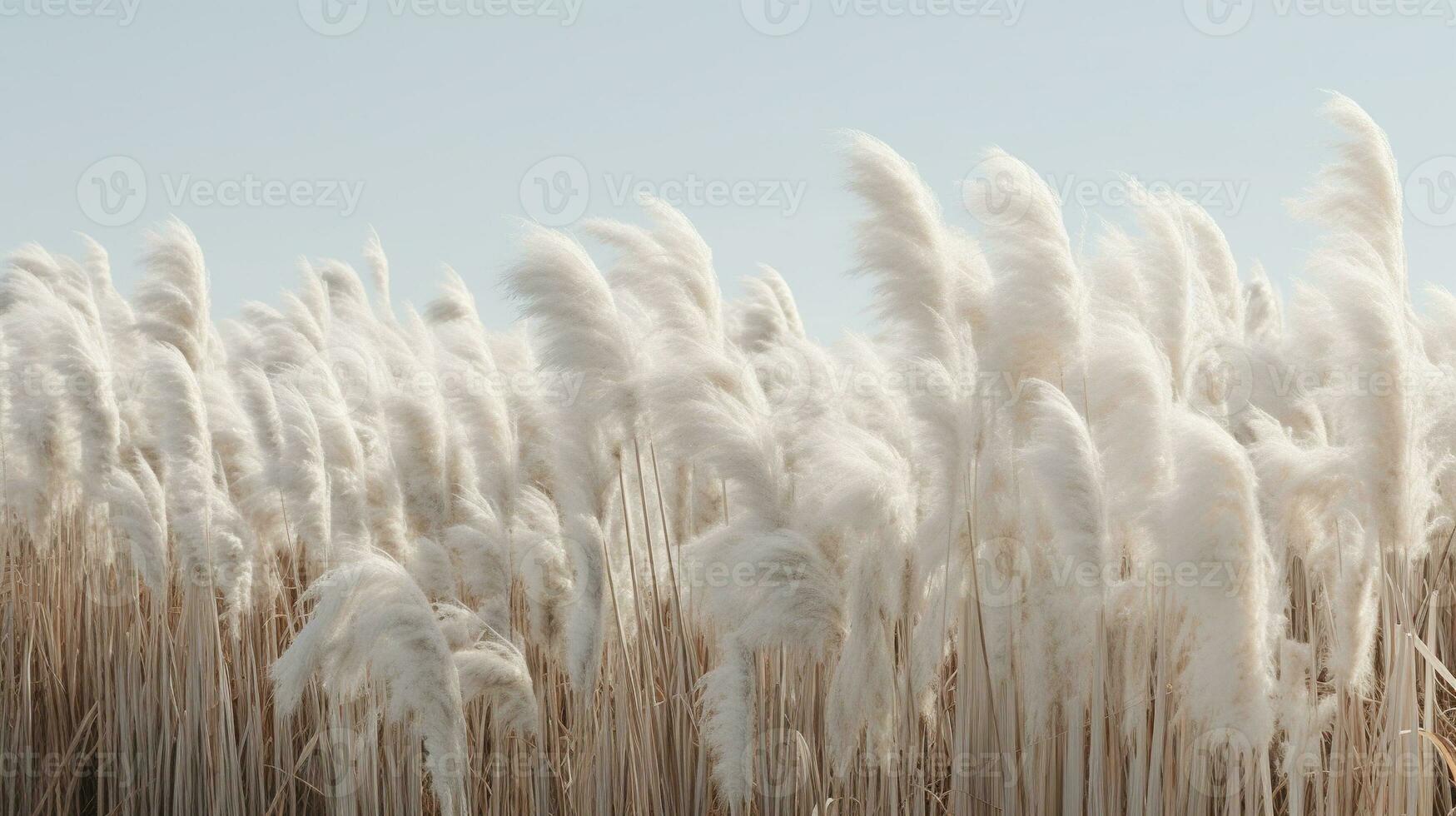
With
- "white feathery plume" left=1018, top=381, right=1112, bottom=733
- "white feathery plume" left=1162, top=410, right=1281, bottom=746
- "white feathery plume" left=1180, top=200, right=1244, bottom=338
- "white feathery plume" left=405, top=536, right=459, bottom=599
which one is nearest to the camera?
"white feathery plume" left=1162, top=410, right=1281, bottom=746

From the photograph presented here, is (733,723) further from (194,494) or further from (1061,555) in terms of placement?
(194,494)

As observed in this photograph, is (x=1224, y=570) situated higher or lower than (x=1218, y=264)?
lower

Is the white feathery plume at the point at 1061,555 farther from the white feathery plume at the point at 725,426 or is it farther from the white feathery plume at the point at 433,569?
the white feathery plume at the point at 433,569

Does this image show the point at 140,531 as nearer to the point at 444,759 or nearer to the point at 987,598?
the point at 444,759

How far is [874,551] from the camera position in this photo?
2121mm

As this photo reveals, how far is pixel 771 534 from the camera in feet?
7.04

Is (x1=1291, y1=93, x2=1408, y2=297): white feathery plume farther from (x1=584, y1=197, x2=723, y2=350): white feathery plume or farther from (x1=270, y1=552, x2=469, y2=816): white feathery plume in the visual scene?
(x1=270, y1=552, x2=469, y2=816): white feathery plume

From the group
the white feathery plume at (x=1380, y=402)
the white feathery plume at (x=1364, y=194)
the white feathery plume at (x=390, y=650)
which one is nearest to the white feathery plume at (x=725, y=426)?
the white feathery plume at (x=390, y=650)

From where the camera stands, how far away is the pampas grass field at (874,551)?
2098mm

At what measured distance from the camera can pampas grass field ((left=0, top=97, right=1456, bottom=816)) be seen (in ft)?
6.88

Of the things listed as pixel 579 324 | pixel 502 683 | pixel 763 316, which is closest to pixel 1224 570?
pixel 579 324

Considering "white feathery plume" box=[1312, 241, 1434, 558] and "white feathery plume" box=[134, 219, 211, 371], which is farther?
"white feathery plume" box=[134, 219, 211, 371]

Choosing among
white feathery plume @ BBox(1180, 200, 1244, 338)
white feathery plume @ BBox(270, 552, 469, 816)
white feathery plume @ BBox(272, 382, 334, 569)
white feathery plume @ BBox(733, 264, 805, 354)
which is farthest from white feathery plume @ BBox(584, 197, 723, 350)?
white feathery plume @ BBox(733, 264, 805, 354)

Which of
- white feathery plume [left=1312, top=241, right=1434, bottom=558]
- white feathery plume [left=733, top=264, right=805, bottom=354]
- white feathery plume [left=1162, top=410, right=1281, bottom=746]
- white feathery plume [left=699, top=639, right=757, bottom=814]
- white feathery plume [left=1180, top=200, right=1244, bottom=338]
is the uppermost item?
white feathery plume [left=733, top=264, right=805, bottom=354]
